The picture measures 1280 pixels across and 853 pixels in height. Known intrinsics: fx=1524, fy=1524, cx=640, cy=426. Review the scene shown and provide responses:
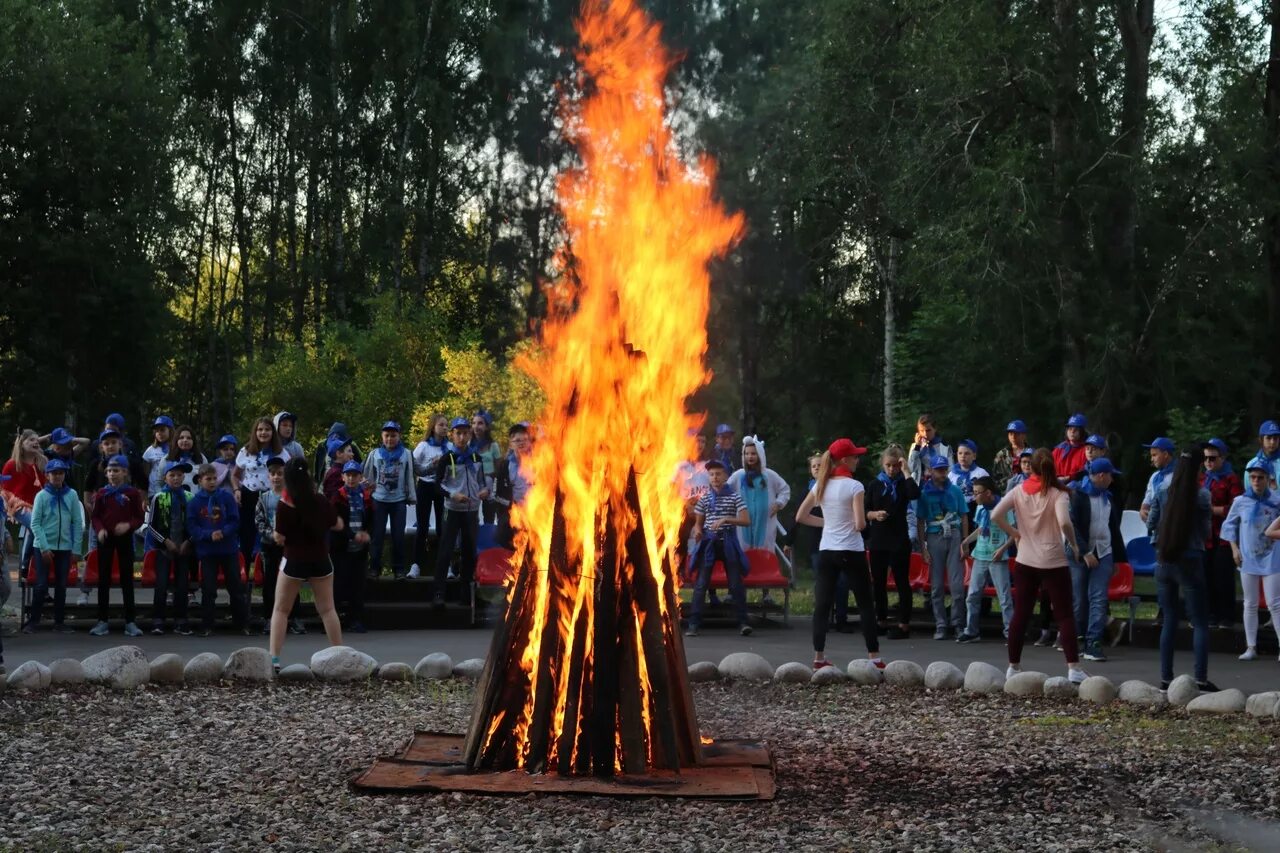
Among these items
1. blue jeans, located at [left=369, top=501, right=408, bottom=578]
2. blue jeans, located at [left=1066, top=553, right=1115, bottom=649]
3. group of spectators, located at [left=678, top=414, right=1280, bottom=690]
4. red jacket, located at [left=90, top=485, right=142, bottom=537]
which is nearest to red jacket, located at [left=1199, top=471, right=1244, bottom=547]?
group of spectators, located at [left=678, top=414, right=1280, bottom=690]

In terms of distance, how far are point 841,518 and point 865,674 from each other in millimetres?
1367

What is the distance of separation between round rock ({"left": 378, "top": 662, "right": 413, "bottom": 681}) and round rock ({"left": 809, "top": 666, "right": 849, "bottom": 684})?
11.3 feet

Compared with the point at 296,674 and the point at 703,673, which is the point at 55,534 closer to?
the point at 296,674

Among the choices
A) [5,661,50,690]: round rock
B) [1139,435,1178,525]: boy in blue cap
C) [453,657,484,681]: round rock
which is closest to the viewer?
[5,661,50,690]: round rock

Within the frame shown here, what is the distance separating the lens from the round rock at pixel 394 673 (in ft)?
42.5

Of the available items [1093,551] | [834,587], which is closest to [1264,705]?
[834,587]

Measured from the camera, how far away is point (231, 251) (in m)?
48.1

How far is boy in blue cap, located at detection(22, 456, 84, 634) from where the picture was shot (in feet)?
53.1

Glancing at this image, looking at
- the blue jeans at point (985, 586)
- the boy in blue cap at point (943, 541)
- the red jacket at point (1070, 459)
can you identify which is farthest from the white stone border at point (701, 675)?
the red jacket at point (1070, 459)

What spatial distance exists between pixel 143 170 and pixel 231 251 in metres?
9.00

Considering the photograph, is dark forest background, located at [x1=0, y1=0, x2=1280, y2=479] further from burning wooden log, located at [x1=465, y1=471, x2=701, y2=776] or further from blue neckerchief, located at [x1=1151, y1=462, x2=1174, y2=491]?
burning wooden log, located at [x1=465, y1=471, x2=701, y2=776]

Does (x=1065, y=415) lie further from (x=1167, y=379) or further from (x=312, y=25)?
(x=312, y=25)

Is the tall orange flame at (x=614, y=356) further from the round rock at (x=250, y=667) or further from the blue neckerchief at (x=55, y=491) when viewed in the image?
the blue neckerchief at (x=55, y=491)

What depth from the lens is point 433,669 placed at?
13070mm
